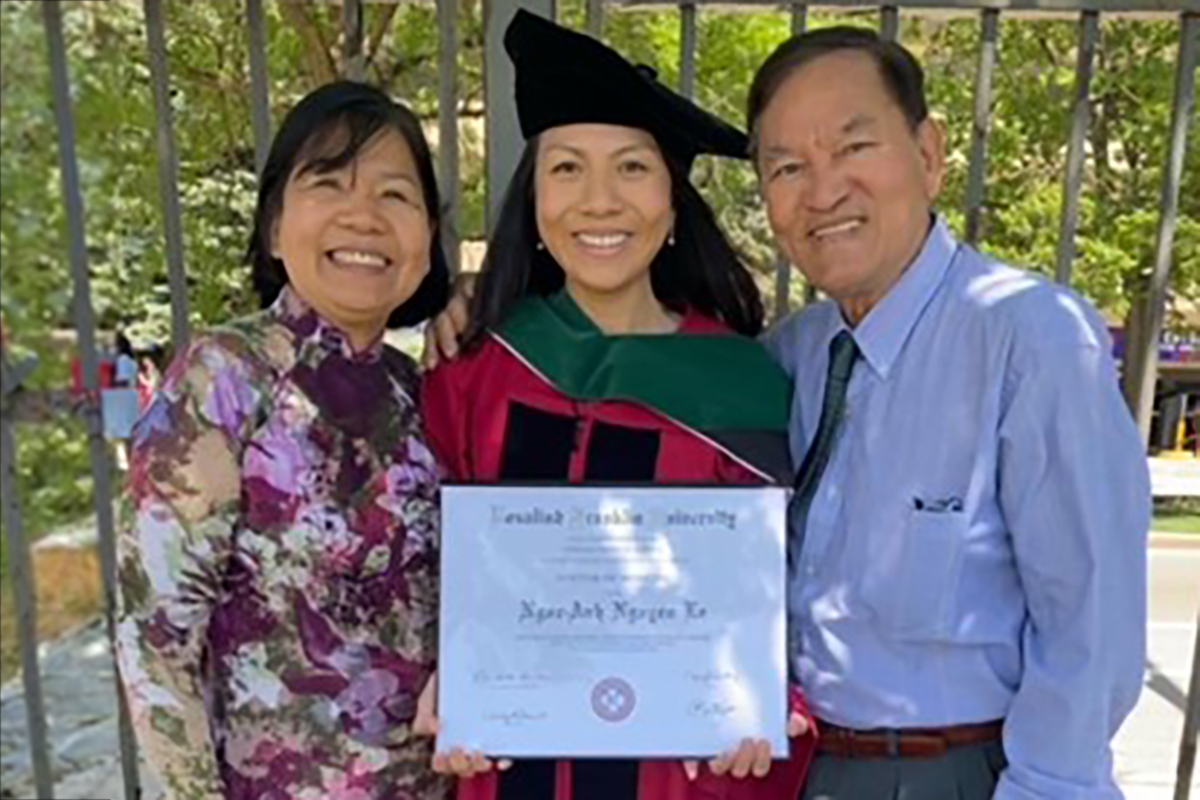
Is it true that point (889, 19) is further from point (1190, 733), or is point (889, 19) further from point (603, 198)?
point (1190, 733)

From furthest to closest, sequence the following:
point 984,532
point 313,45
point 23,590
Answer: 1. point 313,45
2. point 23,590
3. point 984,532

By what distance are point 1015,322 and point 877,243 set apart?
251 mm

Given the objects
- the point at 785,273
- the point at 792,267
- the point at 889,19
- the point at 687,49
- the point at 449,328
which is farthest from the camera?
the point at 785,273

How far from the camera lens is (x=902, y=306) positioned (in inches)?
74.0

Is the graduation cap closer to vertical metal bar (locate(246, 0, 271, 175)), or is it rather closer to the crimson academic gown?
the crimson academic gown

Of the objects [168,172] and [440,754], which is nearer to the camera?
[440,754]

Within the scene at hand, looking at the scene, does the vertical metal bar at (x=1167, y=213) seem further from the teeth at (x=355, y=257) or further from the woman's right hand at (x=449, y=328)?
the teeth at (x=355, y=257)

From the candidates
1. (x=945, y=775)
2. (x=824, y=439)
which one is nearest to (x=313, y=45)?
(x=824, y=439)

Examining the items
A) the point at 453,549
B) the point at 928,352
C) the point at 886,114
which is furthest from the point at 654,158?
the point at 453,549

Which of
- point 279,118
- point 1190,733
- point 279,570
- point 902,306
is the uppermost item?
point 279,118

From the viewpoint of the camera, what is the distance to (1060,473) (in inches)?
66.9

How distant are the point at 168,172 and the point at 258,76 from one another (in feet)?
0.85

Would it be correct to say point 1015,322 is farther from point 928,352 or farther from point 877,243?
point 877,243
